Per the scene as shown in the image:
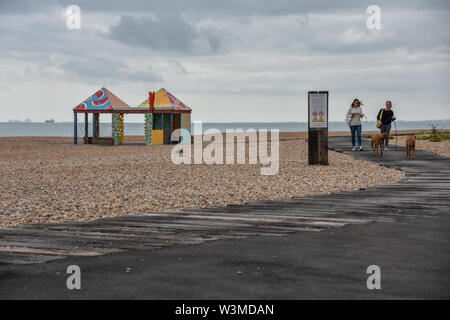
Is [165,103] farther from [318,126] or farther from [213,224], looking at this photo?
[213,224]

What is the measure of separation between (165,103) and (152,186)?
76.9 ft

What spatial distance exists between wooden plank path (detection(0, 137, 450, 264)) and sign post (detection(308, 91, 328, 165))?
18.7 feet

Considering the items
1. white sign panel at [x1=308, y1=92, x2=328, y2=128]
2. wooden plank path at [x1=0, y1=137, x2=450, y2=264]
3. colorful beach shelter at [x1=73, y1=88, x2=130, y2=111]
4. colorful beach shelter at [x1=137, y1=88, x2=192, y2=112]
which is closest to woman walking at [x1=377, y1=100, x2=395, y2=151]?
white sign panel at [x1=308, y1=92, x2=328, y2=128]

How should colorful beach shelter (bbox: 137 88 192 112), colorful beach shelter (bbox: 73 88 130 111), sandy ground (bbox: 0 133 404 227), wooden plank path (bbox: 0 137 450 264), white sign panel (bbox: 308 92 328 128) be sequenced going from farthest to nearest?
1. colorful beach shelter (bbox: 73 88 130 111)
2. colorful beach shelter (bbox: 137 88 192 112)
3. white sign panel (bbox: 308 92 328 128)
4. sandy ground (bbox: 0 133 404 227)
5. wooden plank path (bbox: 0 137 450 264)

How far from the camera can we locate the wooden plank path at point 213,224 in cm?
600

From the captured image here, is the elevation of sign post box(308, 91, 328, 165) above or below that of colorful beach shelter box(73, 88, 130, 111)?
below

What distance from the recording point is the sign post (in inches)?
627

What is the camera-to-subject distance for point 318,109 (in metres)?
16.0

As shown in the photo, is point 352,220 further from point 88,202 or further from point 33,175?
point 33,175

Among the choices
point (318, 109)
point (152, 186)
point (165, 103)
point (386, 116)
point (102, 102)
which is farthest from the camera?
point (102, 102)

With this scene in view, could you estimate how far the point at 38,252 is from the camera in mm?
5758

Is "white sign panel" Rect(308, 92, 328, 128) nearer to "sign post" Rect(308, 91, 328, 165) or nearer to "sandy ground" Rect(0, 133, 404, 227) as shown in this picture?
"sign post" Rect(308, 91, 328, 165)

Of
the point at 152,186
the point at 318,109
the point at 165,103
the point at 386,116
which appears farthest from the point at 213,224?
the point at 165,103
